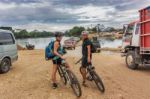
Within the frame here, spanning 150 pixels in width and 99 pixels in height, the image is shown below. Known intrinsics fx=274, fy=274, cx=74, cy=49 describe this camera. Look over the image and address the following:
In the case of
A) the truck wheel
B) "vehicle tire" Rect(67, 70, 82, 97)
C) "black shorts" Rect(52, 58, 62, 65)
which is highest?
"black shorts" Rect(52, 58, 62, 65)

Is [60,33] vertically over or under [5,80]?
over

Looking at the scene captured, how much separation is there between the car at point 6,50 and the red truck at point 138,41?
19.9 ft

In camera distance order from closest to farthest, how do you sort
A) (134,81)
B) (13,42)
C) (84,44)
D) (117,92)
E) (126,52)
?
(117,92)
(84,44)
(134,81)
(13,42)
(126,52)

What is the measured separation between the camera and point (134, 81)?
1030 cm

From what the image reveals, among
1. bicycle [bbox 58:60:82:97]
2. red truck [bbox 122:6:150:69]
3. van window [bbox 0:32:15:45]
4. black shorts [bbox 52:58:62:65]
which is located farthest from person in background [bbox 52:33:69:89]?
red truck [bbox 122:6:150:69]

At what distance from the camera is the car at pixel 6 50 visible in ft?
41.4

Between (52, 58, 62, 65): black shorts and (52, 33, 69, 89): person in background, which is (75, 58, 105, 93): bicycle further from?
(52, 58, 62, 65): black shorts

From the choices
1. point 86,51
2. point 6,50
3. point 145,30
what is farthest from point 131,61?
point 6,50

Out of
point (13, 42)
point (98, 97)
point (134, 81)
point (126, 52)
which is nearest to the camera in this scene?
point (98, 97)

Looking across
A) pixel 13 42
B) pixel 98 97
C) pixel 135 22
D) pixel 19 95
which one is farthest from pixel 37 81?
pixel 135 22

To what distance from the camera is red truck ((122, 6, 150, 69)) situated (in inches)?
497

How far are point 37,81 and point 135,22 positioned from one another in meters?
6.57

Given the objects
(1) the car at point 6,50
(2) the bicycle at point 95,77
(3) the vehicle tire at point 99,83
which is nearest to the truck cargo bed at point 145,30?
(2) the bicycle at point 95,77

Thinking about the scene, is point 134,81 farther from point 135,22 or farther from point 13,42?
point 13,42
